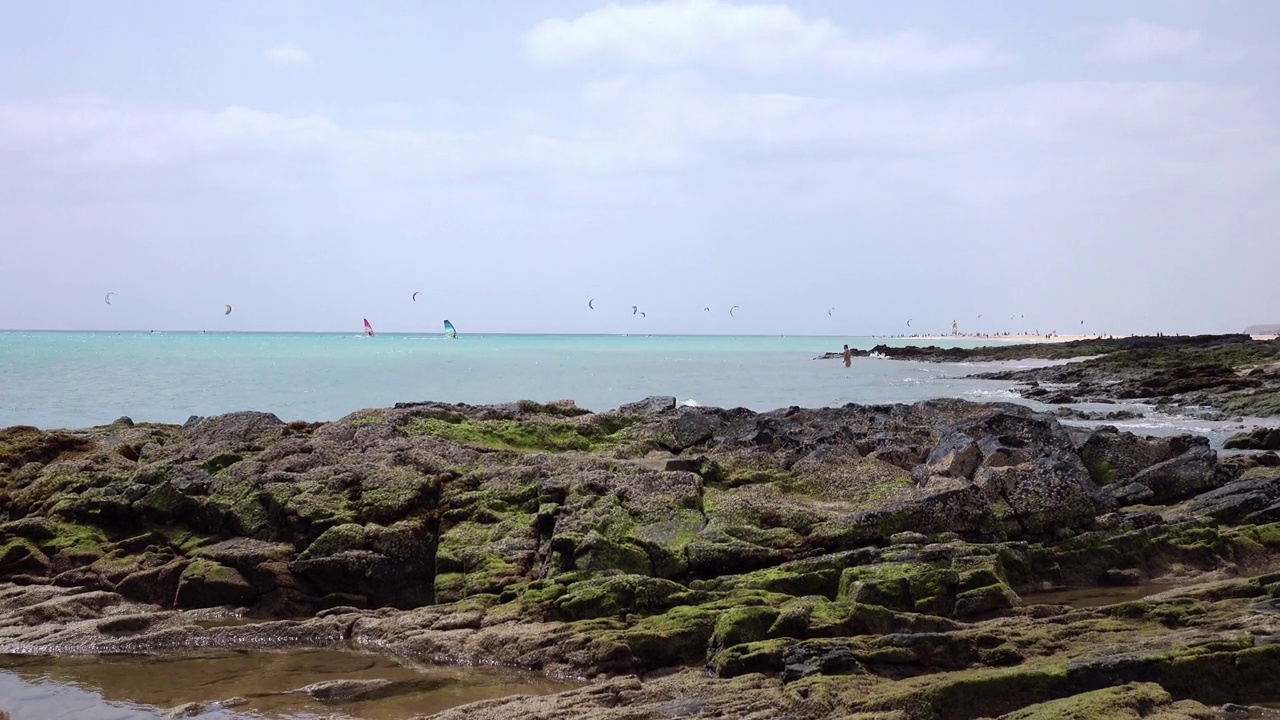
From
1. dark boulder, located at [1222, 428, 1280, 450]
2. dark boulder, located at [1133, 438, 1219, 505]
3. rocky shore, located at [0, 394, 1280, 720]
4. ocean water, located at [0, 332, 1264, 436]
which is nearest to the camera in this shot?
rocky shore, located at [0, 394, 1280, 720]

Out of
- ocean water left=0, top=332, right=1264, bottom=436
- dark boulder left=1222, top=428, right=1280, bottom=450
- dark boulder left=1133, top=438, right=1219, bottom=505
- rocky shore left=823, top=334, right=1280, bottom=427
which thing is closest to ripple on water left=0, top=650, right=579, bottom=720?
dark boulder left=1133, top=438, right=1219, bottom=505

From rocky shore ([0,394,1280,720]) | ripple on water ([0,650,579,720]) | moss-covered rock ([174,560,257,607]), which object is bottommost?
ripple on water ([0,650,579,720])

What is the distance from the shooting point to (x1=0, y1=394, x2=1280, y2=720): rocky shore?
780 cm

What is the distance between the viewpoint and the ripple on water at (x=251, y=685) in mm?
8648

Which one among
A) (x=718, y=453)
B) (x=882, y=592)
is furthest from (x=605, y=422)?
(x=882, y=592)

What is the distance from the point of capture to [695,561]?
11.2 m

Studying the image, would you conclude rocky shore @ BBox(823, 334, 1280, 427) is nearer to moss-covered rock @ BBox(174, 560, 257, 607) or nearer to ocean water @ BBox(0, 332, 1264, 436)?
ocean water @ BBox(0, 332, 1264, 436)

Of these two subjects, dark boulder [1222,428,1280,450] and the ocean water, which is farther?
the ocean water

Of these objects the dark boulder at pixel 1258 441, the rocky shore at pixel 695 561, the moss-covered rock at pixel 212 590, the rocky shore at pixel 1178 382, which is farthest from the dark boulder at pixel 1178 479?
the moss-covered rock at pixel 212 590

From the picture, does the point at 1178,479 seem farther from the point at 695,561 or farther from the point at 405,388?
the point at 405,388

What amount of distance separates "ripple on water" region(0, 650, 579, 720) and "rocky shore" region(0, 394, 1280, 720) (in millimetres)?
379

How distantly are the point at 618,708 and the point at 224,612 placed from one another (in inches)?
238

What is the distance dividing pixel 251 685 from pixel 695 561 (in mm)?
4699

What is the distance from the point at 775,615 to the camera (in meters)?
8.91
